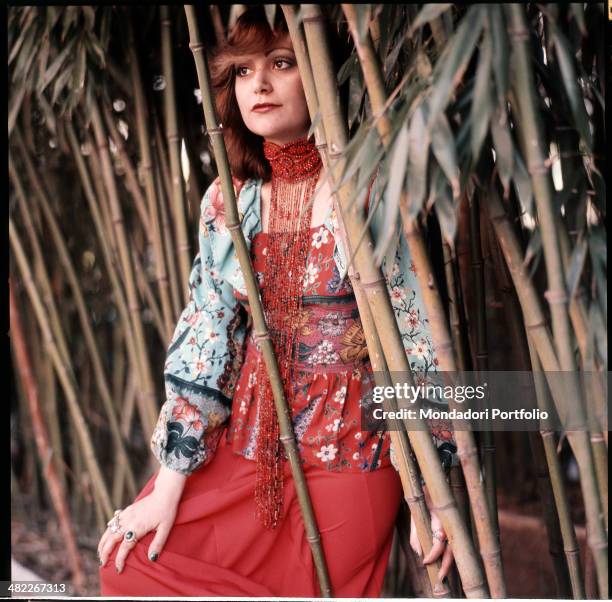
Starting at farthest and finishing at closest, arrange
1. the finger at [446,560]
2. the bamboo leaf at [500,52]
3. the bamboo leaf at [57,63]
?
the bamboo leaf at [57,63]
the finger at [446,560]
the bamboo leaf at [500,52]

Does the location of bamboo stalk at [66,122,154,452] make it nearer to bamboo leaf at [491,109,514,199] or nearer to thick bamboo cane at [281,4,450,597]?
thick bamboo cane at [281,4,450,597]

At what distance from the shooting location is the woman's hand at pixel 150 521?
36.7 inches

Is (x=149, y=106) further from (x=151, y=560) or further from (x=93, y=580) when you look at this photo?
(x=93, y=580)

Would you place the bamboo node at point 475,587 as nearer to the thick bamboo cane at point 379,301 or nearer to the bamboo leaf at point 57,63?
the thick bamboo cane at point 379,301

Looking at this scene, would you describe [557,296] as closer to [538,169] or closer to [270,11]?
[538,169]

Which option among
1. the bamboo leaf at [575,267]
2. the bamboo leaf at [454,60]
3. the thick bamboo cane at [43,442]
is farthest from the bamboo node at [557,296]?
the thick bamboo cane at [43,442]

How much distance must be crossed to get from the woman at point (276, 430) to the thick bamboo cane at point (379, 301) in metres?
0.06

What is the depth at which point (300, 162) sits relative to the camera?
101 centimetres

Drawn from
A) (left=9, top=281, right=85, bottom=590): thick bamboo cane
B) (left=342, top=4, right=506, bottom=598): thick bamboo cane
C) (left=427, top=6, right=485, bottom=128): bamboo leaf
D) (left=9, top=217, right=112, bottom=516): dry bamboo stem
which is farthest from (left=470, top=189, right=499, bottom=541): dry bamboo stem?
(left=9, top=281, right=85, bottom=590): thick bamboo cane

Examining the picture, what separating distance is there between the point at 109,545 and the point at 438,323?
0.50 metres

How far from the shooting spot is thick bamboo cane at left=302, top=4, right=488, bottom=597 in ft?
2.75

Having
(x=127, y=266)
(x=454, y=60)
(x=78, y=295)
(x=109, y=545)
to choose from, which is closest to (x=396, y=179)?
(x=454, y=60)

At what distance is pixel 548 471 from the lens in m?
1.07

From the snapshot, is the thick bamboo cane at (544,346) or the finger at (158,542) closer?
the thick bamboo cane at (544,346)
